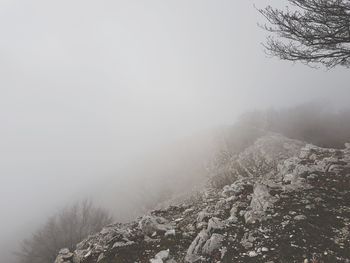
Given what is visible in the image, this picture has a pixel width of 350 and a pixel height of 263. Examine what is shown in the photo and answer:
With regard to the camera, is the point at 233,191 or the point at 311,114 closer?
the point at 233,191

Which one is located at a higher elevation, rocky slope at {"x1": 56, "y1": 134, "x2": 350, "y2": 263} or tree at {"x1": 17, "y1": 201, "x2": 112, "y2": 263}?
rocky slope at {"x1": 56, "y1": 134, "x2": 350, "y2": 263}

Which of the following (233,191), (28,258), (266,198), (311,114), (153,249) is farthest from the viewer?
(311,114)

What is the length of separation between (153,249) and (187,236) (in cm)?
169

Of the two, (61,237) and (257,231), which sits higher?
(257,231)

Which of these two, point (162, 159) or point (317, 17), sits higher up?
point (317, 17)

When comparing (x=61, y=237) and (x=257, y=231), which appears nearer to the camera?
(x=257, y=231)

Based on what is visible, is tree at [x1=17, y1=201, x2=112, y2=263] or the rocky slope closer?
the rocky slope

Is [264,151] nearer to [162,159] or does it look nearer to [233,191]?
[233,191]

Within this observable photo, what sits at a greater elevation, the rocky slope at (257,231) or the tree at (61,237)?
the rocky slope at (257,231)

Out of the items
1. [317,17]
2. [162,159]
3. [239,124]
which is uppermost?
[317,17]

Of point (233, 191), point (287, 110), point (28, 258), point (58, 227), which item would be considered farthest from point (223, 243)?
point (287, 110)

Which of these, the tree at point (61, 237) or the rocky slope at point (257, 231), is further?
the tree at point (61, 237)

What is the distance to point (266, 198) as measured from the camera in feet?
39.2

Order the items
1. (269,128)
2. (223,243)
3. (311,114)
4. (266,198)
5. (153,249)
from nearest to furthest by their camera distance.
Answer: (223,243) → (153,249) → (266,198) → (269,128) → (311,114)
